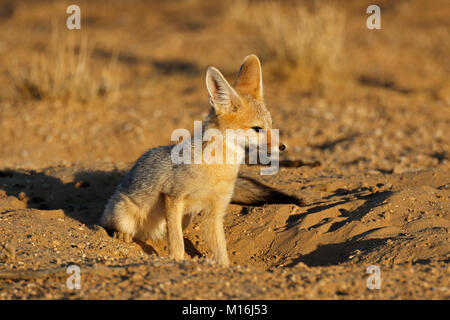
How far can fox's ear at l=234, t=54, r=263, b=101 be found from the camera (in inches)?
194

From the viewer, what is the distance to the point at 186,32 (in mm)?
16094

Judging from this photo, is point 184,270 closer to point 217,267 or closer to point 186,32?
point 217,267

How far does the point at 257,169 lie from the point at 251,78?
1.99m

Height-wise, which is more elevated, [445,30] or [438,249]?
[445,30]

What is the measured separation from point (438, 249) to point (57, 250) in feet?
9.22

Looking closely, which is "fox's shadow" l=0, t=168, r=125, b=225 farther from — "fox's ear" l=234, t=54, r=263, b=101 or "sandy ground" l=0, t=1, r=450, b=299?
"fox's ear" l=234, t=54, r=263, b=101

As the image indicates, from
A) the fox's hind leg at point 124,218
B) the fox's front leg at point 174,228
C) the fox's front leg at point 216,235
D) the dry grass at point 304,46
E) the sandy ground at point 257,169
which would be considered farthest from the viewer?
the dry grass at point 304,46

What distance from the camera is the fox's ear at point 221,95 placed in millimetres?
4441

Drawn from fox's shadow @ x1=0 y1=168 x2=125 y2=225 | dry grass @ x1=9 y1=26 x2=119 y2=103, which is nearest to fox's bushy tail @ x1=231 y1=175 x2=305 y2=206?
fox's shadow @ x1=0 y1=168 x2=125 y2=225

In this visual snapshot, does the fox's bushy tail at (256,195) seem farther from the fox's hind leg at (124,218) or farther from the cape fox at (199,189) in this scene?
the fox's hind leg at (124,218)

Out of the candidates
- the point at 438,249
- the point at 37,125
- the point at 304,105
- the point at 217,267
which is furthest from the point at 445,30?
the point at 217,267

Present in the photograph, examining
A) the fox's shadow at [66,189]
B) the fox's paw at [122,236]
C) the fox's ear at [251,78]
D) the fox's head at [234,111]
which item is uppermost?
the fox's ear at [251,78]

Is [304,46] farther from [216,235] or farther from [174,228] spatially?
[174,228]

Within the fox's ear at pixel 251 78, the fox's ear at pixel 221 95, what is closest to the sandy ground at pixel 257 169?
the fox's ear at pixel 221 95
